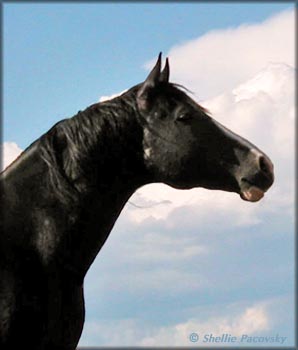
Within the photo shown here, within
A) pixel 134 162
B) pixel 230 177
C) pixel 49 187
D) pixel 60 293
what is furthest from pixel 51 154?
pixel 230 177

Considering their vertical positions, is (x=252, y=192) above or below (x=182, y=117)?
below

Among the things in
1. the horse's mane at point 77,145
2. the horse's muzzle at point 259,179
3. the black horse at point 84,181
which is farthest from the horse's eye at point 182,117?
the horse's muzzle at point 259,179

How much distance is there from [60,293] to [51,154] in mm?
643

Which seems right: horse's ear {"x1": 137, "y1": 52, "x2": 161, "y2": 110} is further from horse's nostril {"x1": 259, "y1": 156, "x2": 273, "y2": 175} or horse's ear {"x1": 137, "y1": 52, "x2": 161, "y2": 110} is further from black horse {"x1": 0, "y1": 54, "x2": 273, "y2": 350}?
horse's nostril {"x1": 259, "y1": 156, "x2": 273, "y2": 175}

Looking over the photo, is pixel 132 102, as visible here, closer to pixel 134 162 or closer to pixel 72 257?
pixel 134 162

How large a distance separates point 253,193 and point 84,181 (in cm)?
81

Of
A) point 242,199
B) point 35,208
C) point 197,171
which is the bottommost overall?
point 242,199

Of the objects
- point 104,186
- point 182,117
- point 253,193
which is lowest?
point 253,193

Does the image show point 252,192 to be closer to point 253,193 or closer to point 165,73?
point 253,193

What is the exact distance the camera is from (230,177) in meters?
3.22

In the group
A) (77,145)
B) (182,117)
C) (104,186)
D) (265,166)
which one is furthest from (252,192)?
(77,145)

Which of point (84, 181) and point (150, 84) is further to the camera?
point (150, 84)

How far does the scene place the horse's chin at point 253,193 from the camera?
10.4 feet

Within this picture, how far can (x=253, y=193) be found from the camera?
10.4 feet
